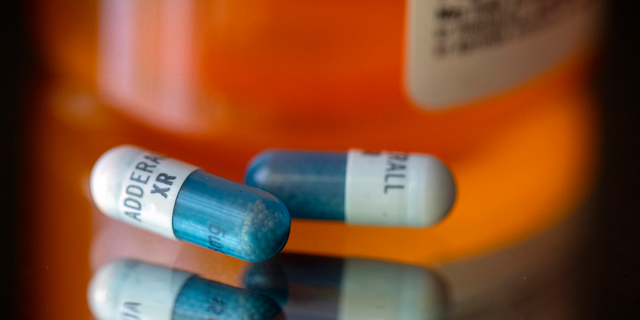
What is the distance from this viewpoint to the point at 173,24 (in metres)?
0.69

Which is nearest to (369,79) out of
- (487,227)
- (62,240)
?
(487,227)

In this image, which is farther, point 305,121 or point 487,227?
point 305,121

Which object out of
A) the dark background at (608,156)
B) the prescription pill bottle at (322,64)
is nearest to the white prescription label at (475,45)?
the prescription pill bottle at (322,64)

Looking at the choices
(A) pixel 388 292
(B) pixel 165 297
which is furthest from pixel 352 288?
(B) pixel 165 297

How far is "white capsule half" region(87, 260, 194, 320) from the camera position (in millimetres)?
424

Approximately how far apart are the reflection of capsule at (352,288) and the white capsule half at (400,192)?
0.13 ft

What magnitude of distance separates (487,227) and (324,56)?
25 centimetres

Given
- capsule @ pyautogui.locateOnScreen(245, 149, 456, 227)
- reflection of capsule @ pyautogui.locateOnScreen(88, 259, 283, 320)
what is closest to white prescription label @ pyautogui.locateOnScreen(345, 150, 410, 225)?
capsule @ pyautogui.locateOnScreen(245, 149, 456, 227)

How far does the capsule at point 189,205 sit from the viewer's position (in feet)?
1.53

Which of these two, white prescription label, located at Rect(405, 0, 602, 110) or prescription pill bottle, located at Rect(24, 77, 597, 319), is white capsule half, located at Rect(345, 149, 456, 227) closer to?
prescription pill bottle, located at Rect(24, 77, 597, 319)

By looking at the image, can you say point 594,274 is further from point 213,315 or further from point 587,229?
point 213,315

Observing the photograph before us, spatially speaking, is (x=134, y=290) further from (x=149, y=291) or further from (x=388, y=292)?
(x=388, y=292)

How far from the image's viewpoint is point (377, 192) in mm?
525

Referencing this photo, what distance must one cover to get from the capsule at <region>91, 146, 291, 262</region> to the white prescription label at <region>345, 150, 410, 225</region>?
75 mm
